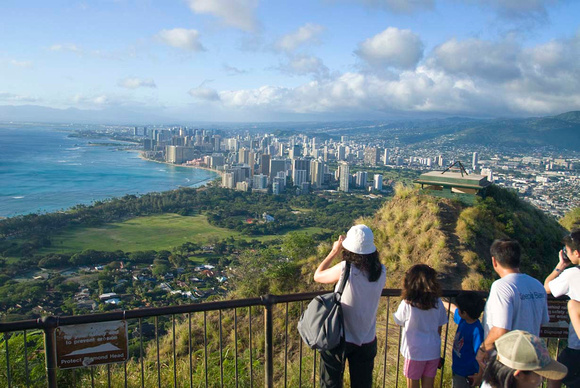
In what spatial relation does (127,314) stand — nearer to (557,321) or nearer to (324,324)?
(324,324)

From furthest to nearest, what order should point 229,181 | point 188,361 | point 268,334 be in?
point 229,181 → point 188,361 → point 268,334

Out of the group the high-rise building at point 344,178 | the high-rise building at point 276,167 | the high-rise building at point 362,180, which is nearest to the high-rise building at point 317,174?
the high-rise building at point 344,178

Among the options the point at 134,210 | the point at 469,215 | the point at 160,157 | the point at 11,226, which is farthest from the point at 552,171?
the point at 160,157

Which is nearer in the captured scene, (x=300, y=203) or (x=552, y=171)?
(x=552, y=171)

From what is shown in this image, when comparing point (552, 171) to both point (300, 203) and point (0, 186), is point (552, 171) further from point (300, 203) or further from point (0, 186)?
point (0, 186)

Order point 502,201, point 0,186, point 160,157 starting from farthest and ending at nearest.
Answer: point 160,157 < point 0,186 < point 502,201

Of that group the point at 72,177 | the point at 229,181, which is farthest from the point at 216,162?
the point at 72,177
